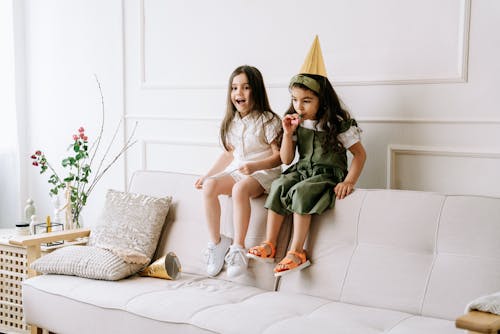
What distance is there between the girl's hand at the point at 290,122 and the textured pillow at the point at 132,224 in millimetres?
705

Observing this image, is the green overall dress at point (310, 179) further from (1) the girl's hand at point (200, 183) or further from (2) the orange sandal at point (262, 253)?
(1) the girl's hand at point (200, 183)

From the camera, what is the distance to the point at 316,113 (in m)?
2.62

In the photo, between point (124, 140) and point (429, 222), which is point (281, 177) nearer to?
point (429, 222)

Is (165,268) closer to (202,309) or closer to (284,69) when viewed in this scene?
(202,309)

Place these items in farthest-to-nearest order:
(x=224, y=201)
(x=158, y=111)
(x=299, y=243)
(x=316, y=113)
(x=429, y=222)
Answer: (x=158, y=111) → (x=224, y=201) → (x=316, y=113) → (x=299, y=243) → (x=429, y=222)

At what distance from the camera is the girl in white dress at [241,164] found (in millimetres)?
2611

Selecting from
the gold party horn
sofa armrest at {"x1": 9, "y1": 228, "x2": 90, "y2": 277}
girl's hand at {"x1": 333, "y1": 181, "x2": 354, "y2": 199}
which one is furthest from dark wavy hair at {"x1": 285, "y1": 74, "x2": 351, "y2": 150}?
sofa armrest at {"x1": 9, "y1": 228, "x2": 90, "y2": 277}

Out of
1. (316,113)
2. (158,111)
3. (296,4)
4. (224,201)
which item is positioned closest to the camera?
(316,113)

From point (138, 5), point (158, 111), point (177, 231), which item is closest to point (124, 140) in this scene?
point (158, 111)

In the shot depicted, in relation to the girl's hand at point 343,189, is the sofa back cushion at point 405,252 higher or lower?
lower

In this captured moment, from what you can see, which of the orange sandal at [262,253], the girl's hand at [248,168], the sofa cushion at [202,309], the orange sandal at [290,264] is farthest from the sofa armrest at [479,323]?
the girl's hand at [248,168]

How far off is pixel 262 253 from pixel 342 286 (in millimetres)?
351

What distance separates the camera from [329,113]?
2.57m

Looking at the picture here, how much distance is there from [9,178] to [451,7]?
3.05m
